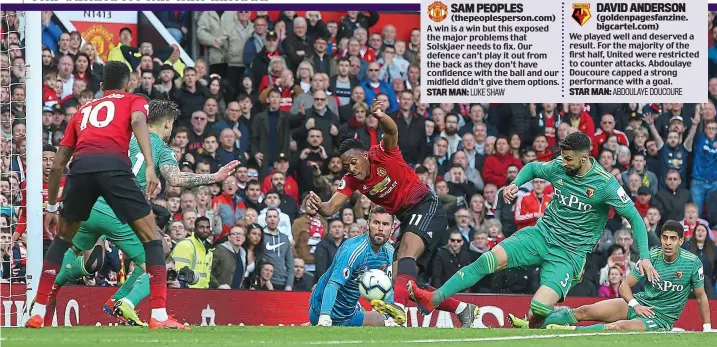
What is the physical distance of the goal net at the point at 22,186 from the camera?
599 inches

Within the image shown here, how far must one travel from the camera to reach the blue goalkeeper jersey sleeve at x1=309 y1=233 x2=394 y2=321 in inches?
587

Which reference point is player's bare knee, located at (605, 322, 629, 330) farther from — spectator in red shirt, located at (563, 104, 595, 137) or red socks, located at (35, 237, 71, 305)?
spectator in red shirt, located at (563, 104, 595, 137)

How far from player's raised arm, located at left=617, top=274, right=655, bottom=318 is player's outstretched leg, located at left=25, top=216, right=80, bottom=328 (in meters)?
6.21

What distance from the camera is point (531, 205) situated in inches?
830

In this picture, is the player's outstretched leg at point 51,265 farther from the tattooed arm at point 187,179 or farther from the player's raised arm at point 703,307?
the player's raised arm at point 703,307

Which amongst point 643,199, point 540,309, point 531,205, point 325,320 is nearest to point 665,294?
point 540,309

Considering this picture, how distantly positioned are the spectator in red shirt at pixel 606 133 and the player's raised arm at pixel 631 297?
6661mm

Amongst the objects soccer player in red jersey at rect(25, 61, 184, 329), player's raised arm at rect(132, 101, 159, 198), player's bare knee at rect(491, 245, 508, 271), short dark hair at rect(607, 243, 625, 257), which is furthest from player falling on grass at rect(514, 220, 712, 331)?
player's raised arm at rect(132, 101, 159, 198)

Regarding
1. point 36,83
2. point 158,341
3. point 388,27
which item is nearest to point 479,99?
point 36,83

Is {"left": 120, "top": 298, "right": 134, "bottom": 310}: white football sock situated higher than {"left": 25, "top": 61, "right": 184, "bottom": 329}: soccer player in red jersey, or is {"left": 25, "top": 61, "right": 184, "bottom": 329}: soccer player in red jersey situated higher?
{"left": 25, "top": 61, "right": 184, "bottom": 329}: soccer player in red jersey

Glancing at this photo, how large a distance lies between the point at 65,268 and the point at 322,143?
26.1 ft

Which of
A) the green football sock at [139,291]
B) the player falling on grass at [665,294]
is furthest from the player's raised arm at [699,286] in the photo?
the green football sock at [139,291]

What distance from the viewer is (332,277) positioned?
49.1ft

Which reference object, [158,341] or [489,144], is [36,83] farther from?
[489,144]
